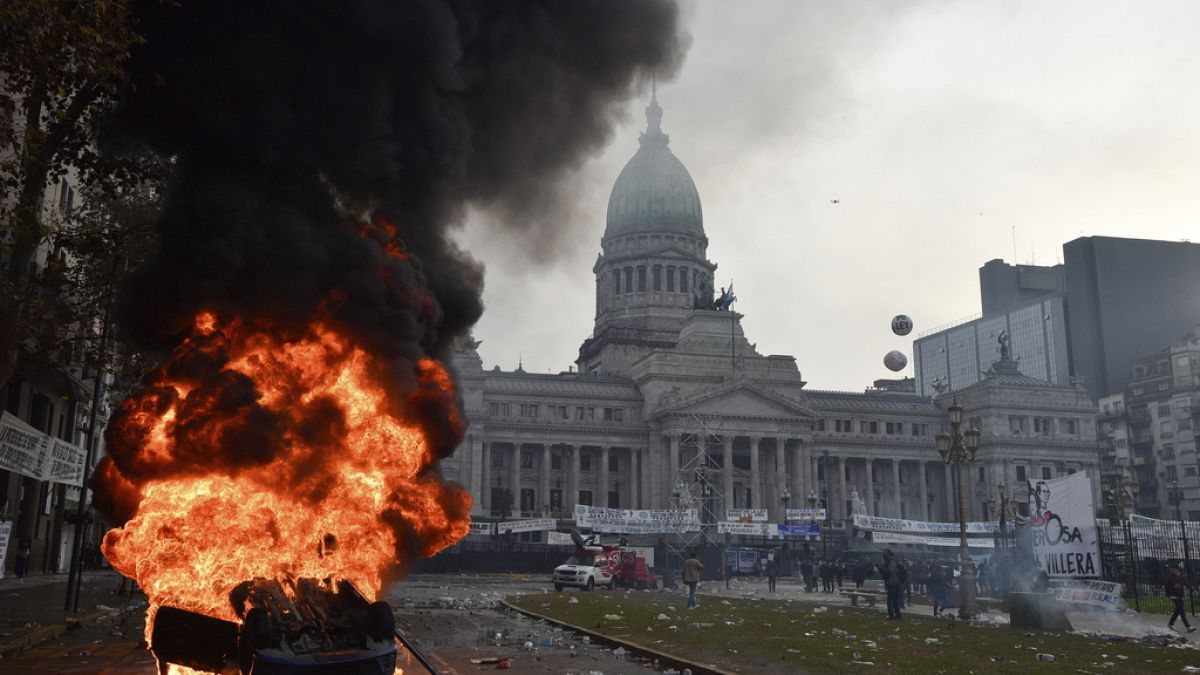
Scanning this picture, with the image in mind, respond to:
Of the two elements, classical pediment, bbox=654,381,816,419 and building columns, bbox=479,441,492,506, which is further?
classical pediment, bbox=654,381,816,419

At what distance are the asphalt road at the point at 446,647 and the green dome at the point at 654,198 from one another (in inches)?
3521

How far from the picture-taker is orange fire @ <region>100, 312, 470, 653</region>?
12773 millimetres

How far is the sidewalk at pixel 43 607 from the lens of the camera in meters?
19.2

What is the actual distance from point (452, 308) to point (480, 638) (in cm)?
792

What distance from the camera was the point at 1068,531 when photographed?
85.5ft

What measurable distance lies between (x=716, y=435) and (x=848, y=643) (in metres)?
72.2

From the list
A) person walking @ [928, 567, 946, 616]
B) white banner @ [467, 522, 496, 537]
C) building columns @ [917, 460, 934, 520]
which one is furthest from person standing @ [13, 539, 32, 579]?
building columns @ [917, 460, 934, 520]

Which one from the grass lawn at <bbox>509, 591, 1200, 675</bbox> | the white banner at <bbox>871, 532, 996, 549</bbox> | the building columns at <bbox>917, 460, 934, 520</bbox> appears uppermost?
the building columns at <bbox>917, 460, 934, 520</bbox>

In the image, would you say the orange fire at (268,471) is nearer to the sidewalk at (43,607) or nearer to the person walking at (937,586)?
the sidewalk at (43,607)

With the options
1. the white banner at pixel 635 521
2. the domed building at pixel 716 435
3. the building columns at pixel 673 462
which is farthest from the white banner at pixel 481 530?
the building columns at pixel 673 462

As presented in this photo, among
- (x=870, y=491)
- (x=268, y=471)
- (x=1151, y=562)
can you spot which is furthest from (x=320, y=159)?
(x=870, y=491)

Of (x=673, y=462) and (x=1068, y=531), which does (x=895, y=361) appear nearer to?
(x=673, y=462)

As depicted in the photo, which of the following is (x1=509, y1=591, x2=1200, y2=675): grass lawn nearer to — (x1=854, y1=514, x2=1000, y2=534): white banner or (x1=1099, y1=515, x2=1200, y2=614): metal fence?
(x1=1099, y1=515, x2=1200, y2=614): metal fence

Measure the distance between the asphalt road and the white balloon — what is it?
2617 inches
